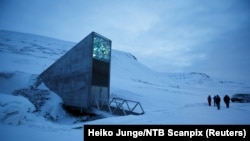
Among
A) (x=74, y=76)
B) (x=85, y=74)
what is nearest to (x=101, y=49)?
(x=85, y=74)

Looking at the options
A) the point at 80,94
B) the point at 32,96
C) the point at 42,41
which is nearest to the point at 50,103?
the point at 32,96

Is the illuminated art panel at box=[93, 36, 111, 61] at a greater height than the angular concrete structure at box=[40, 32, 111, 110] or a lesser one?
greater

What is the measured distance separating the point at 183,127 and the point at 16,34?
82.8 m

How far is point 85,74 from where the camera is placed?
1933 cm

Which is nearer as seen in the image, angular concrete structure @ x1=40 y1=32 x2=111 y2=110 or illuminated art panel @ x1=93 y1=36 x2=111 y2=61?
angular concrete structure @ x1=40 y1=32 x2=111 y2=110

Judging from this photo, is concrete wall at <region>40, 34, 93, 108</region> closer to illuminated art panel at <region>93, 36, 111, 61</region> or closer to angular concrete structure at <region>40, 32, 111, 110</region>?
angular concrete structure at <region>40, 32, 111, 110</region>

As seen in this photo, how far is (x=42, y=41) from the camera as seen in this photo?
78250 millimetres

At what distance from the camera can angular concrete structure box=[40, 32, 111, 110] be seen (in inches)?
752

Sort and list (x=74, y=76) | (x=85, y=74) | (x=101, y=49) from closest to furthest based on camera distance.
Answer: (x=85, y=74), (x=101, y=49), (x=74, y=76)

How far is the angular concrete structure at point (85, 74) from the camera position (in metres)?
19.1

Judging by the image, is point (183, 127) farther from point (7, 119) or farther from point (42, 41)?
point (42, 41)

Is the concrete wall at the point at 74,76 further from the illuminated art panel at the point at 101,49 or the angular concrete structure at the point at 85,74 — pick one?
the illuminated art panel at the point at 101,49

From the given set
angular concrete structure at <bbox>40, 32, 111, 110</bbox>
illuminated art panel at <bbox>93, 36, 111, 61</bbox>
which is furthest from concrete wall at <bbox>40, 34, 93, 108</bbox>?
illuminated art panel at <bbox>93, 36, 111, 61</bbox>

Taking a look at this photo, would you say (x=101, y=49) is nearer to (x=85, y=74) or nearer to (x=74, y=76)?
(x=85, y=74)
